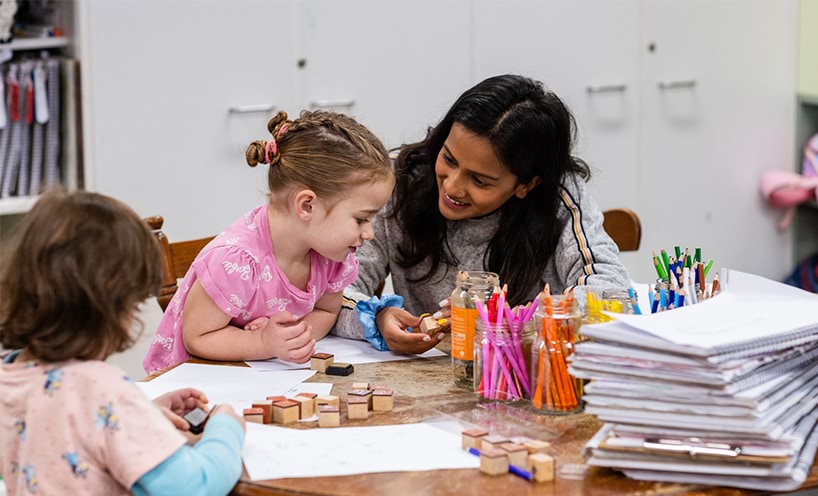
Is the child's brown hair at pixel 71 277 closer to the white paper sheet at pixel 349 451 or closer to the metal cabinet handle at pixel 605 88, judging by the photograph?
the white paper sheet at pixel 349 451

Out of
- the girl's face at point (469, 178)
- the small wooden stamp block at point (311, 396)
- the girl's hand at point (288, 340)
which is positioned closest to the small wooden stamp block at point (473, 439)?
the small wooden stamp block at point (311, 396)

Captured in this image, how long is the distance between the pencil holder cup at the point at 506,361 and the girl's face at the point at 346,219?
0.33 meters

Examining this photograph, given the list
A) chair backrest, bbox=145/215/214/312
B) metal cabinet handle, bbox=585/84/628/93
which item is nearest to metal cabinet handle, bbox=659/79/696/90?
metal cabinet handle, bbox=585/84/628/93

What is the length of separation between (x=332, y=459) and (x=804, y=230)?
316 cm

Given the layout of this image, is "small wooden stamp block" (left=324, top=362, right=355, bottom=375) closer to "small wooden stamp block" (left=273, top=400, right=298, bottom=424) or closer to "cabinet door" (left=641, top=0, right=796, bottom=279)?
"small wooden stamp block" (left=273, top=400, right=298, bottom=424)

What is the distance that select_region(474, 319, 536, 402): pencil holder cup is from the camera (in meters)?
1.54

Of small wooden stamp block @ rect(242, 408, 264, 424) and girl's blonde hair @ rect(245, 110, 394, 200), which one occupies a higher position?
girl's blonde hair @ rect(245, 110, 394, 200)

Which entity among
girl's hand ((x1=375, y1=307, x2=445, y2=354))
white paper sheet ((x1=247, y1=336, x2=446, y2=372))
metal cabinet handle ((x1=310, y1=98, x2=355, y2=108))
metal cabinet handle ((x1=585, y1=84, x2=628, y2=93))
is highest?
metal cabinet handle ((x1=585, y1=84, x2=628, y2=93))

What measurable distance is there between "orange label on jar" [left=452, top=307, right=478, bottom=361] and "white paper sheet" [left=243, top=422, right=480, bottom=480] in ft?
0.63

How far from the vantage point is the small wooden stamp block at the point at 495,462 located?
50.4 inches

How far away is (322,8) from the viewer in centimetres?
324

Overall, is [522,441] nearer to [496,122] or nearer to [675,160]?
[496,122]

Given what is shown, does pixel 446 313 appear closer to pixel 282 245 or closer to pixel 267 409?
pixel 282 245

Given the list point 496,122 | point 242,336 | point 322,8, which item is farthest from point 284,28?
point 242,336
